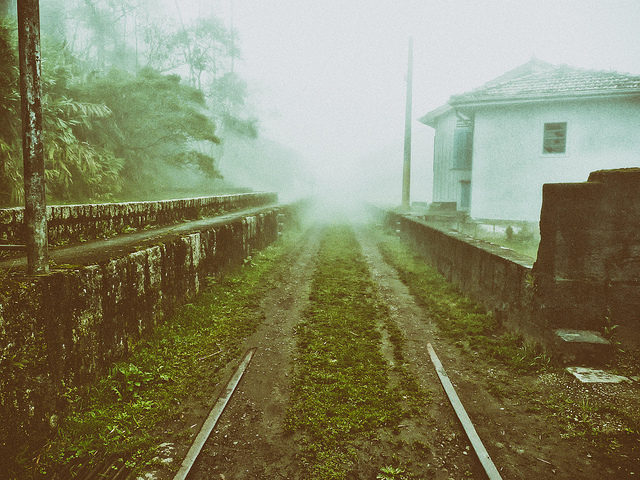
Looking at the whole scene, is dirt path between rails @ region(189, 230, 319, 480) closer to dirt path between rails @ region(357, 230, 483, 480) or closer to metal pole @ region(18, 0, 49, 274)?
dirt path between rails @ region(357, 230, 483, 480)

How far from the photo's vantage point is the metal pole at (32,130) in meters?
2.90

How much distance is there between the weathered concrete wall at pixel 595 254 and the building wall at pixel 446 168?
14.4 meters

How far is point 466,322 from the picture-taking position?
219 inches

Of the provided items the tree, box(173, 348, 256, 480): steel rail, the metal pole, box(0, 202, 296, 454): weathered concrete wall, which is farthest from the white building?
the metal pole

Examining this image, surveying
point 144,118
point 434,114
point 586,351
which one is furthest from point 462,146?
point 586,351

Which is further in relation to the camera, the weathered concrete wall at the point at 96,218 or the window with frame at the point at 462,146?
the window with frame at the point at 462,146

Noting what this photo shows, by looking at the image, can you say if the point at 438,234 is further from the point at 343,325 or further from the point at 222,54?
the point at 222,54

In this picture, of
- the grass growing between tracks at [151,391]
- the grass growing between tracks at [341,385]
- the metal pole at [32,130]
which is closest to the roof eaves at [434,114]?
the grass growing between tracks at [341,385]

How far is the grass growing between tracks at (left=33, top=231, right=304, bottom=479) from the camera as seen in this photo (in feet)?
9.02

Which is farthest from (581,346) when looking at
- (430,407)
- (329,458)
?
(329,458)

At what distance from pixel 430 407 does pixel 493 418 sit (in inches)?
19.8

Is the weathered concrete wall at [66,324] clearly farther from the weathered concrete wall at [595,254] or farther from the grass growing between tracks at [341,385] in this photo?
the weathered concrete wall at [595,254]

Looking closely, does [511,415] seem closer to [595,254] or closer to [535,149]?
[595,254]

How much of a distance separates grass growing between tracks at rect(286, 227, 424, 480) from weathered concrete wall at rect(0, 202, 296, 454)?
172 centimetres
